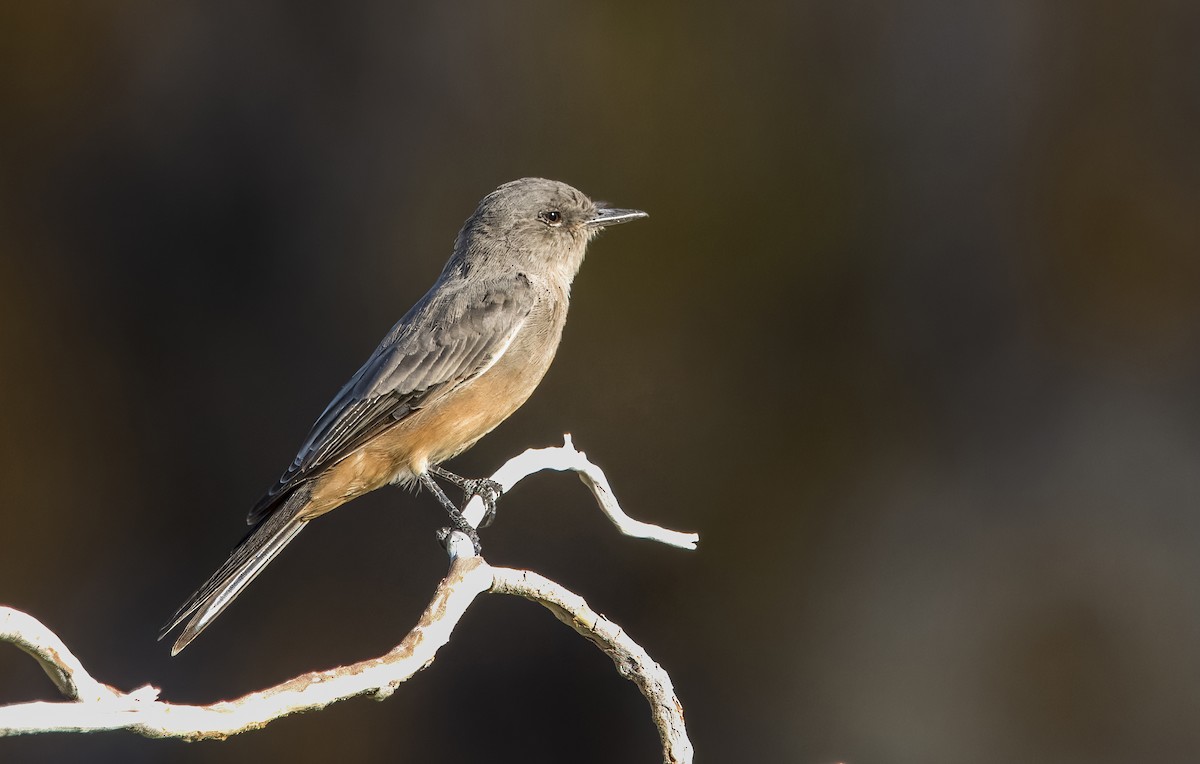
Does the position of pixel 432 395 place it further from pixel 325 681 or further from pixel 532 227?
pixel 325 681

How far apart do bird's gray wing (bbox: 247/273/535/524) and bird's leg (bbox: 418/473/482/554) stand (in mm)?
270

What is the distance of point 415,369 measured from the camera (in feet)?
16.6

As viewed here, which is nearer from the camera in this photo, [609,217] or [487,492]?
[487,492]

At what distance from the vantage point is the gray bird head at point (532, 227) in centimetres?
564

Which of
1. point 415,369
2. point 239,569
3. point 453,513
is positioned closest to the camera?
point 239,569

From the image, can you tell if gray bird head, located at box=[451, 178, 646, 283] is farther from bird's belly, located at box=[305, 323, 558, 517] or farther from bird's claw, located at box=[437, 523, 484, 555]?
bird's claw, located at box=[437, 523, 484, 555]

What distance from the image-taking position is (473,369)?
505 cm

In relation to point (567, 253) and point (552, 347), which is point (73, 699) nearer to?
point (552, 347)

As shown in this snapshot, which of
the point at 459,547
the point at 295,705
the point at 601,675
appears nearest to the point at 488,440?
the point at 601,675

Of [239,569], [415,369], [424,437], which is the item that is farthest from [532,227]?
[239,569]

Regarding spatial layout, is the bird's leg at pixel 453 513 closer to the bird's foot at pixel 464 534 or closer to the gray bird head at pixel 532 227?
the bird's foot at pixel 464 534

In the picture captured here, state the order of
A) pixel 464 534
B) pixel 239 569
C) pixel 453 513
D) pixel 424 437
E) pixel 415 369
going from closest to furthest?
pixel 464 534 < pixel 239 569 < pixel 453 513 < pixel 424 437 < pixel 415 369

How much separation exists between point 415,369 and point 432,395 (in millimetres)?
143

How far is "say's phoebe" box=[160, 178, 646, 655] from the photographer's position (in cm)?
475
